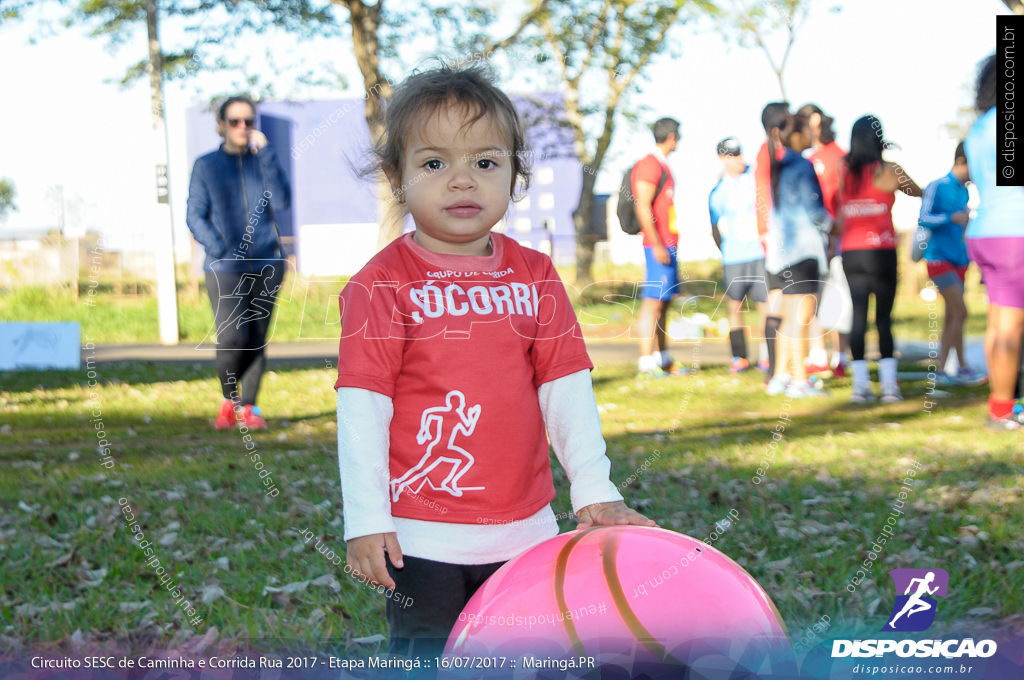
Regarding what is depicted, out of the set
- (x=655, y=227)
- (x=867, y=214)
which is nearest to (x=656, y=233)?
(x=655, y=227)

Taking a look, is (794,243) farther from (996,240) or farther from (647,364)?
(647,364)

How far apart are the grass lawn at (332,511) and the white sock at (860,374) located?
0.75 feet

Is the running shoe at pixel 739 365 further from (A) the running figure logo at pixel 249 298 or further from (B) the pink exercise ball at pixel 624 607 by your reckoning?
(B) the pink exercise ball at pixel 624 607

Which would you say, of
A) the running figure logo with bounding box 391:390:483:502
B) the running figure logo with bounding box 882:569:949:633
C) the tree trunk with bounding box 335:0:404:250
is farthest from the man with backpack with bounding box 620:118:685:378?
the running figure logo with bounding box 391:390:483:502

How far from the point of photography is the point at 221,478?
17.5ft

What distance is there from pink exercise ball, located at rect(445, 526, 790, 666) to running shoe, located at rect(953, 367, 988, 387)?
7.96 metres

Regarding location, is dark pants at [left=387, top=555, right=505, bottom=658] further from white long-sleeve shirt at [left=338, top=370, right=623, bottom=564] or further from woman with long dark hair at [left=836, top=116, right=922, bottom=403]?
woman with long dark hair at [left=836, top=116, right=922, bottom=403]

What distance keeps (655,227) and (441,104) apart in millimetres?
6180

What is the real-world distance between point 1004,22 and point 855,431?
272 cm

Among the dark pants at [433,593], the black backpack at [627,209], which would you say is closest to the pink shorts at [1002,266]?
the black backpack at [627,209]

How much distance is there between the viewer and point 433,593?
7.89 ft

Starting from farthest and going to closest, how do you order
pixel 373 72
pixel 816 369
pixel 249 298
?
pixel 816 369 → pixel 249 298 → pixel 373 72

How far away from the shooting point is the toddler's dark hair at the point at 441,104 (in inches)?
96.9

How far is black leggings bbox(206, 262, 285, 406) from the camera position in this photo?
6423mm
